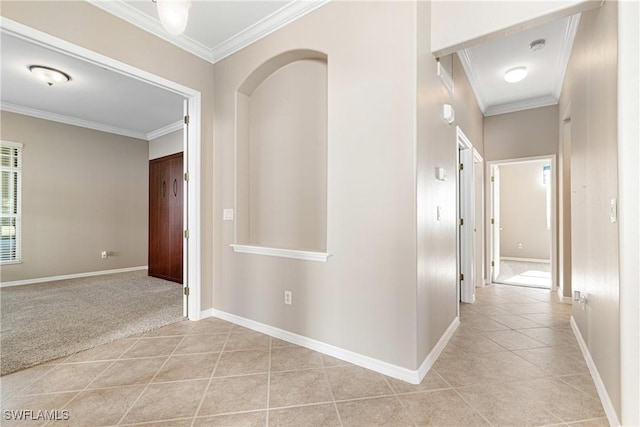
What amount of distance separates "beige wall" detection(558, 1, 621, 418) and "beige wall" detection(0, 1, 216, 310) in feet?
10.5

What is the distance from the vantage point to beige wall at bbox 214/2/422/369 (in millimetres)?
1904

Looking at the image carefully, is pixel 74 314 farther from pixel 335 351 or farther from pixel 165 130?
pixel 165 130

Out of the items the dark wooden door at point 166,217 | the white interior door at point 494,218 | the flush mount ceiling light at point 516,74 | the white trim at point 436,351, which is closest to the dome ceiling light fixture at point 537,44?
the flush mount ceiling light at point 516,74

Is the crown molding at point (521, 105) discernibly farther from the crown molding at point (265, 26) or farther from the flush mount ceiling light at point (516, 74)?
the crown molding at point (265, 26)

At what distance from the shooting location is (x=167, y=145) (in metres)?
5.64

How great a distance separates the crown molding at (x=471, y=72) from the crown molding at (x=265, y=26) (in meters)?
1.67

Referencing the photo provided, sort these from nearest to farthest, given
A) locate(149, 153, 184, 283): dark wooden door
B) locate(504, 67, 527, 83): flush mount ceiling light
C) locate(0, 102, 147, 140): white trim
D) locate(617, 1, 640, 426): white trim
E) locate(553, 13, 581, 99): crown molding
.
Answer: locate(617, 1, 640, 426): white trim, locate(553, 13, 581, 99): crown molding, locate(504, 67, 527, 83): flush mount ceiling light, locate(0, 102, 147, 140): white trim, locate(149, 153, 184, 283): dark wooden door

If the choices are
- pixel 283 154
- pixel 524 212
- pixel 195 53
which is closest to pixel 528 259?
pixel 524 212

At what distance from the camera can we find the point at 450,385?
1.87 m

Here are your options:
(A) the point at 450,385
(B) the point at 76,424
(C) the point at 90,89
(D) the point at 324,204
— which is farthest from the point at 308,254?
(C) the point at 90,89

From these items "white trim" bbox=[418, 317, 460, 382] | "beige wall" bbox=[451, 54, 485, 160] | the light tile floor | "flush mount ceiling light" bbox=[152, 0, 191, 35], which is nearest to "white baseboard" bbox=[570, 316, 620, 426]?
the light tile floor

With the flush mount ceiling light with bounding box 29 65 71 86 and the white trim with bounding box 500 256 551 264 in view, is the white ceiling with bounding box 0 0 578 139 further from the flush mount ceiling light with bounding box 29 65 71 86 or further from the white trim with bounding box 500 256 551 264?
the white trim with bounding box 500 256 551 264

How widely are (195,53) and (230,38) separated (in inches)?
17.7

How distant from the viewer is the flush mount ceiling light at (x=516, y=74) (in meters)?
3.48
